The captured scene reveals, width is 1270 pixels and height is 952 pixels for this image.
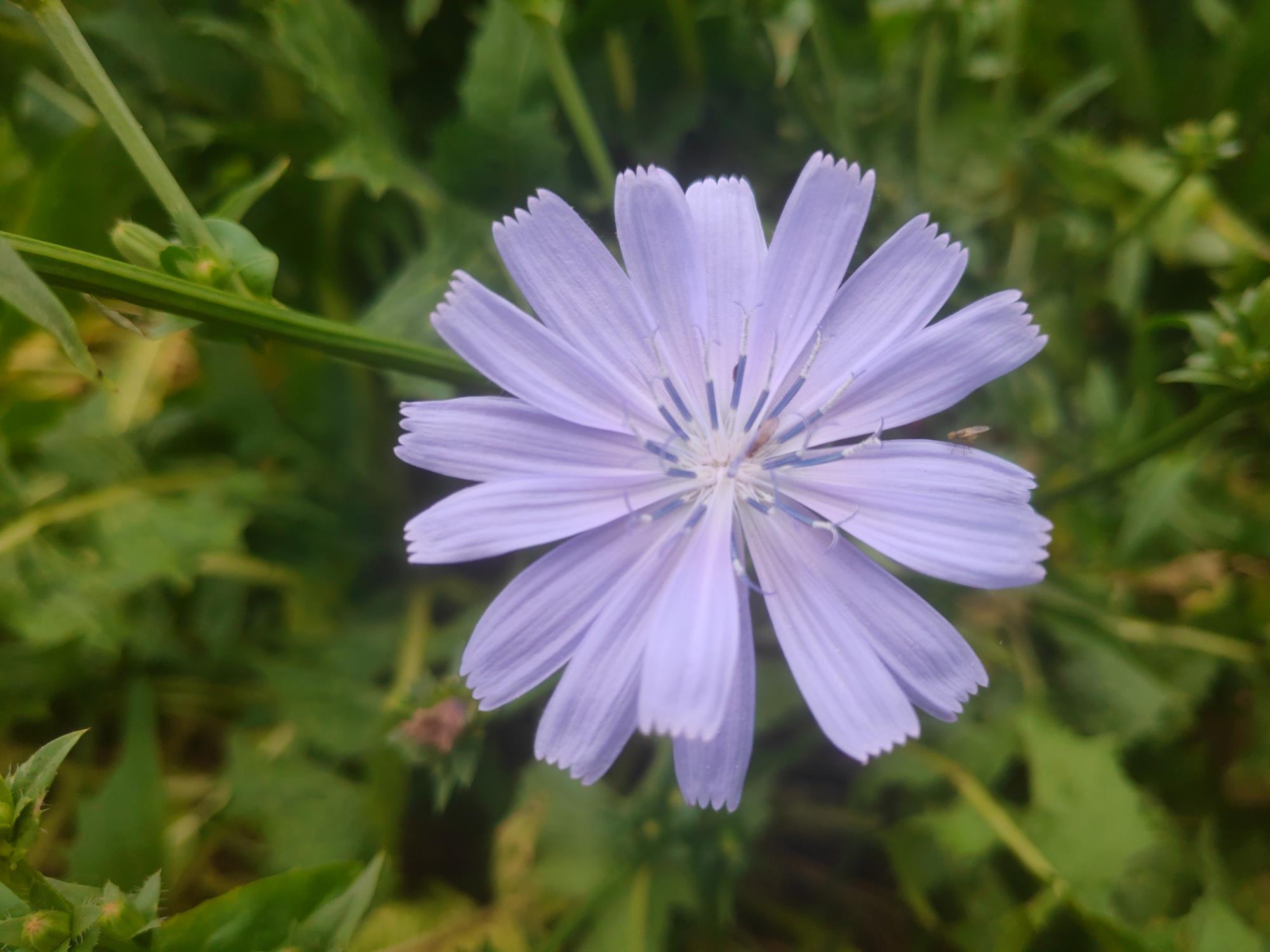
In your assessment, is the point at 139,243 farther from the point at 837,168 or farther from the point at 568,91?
the point at 837,168

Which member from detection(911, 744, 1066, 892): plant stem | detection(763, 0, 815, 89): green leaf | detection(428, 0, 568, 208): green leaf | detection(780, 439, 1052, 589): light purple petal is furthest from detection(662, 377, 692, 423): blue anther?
detection(911, 744, 1066, 892): plant stem

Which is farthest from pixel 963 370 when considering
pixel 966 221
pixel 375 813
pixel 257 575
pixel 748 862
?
pixel 257 575

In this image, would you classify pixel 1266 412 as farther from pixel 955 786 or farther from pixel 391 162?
pixel 391 162

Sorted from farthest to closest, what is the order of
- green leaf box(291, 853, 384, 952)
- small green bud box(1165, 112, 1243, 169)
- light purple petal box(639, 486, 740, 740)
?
small green bud box(1165, 112, 1243, 169) < green leaf box(291, 853, 384, 952) < light purple petal box(639, 486, 740, 740)

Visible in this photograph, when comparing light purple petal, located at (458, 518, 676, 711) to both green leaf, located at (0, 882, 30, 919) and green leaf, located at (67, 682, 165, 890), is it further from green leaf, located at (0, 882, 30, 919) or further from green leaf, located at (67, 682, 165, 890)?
green leaf, located at (67, 682, 165, 890)

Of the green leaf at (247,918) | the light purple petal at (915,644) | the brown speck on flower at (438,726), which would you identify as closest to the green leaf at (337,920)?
the green leaf at (247,918)

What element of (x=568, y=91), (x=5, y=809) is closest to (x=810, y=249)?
(x=568, y=91)

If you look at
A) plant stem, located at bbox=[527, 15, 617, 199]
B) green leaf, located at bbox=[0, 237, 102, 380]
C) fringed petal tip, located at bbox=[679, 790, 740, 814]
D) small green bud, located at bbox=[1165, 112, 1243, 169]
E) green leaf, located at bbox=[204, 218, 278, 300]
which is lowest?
fringed petal tip, located at bbox=[679, 790, 740, 814]
